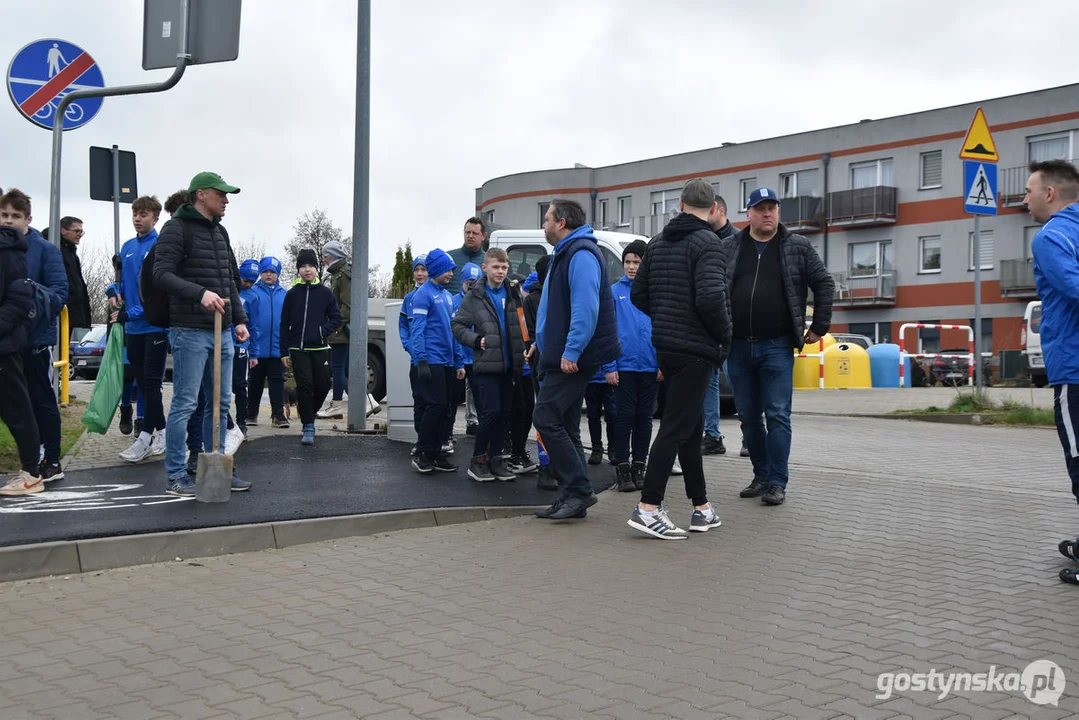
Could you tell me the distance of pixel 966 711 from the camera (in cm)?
374

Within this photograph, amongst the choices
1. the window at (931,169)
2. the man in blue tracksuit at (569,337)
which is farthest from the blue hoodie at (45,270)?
the window at (931,169)

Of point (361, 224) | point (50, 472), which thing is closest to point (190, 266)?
point (50, 472)

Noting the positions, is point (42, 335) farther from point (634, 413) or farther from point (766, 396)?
point (766, 396)

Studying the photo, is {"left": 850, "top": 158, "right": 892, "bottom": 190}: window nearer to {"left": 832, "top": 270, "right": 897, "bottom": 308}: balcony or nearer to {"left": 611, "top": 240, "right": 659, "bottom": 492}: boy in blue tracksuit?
{"left": 832, "top": 270, "right": 897, "bottom": 308}: balcony

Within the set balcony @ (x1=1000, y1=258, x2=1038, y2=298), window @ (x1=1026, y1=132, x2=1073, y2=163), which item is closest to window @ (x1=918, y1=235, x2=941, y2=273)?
balcony @ (x1=1000, y1=258, x2=1038, y2=298)

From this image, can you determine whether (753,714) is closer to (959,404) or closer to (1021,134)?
(959,404)

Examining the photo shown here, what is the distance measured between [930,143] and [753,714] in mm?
45016

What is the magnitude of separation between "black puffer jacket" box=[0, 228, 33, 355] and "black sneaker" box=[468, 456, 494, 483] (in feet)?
10.9

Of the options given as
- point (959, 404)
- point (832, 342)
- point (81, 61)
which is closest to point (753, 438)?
point (81, 61)

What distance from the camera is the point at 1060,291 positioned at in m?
5.44

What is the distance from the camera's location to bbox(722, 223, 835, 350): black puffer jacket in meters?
7.84

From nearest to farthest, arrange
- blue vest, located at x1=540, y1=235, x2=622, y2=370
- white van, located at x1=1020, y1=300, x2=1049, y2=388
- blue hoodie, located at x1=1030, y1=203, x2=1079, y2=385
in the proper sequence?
blue hoodie, located at x1=1030, y1=203, x2=1079, y2=385
blue vest, located at x1=540, y1=235, x2=622, y2=370
white van, located at x1=1020, y1=300, x2=1049, y2=388

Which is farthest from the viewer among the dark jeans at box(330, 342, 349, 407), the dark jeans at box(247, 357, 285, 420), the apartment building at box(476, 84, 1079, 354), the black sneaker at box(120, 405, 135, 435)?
the apartment building at box(476, 84, 1079, 354)

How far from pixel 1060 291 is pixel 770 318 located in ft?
8.48
